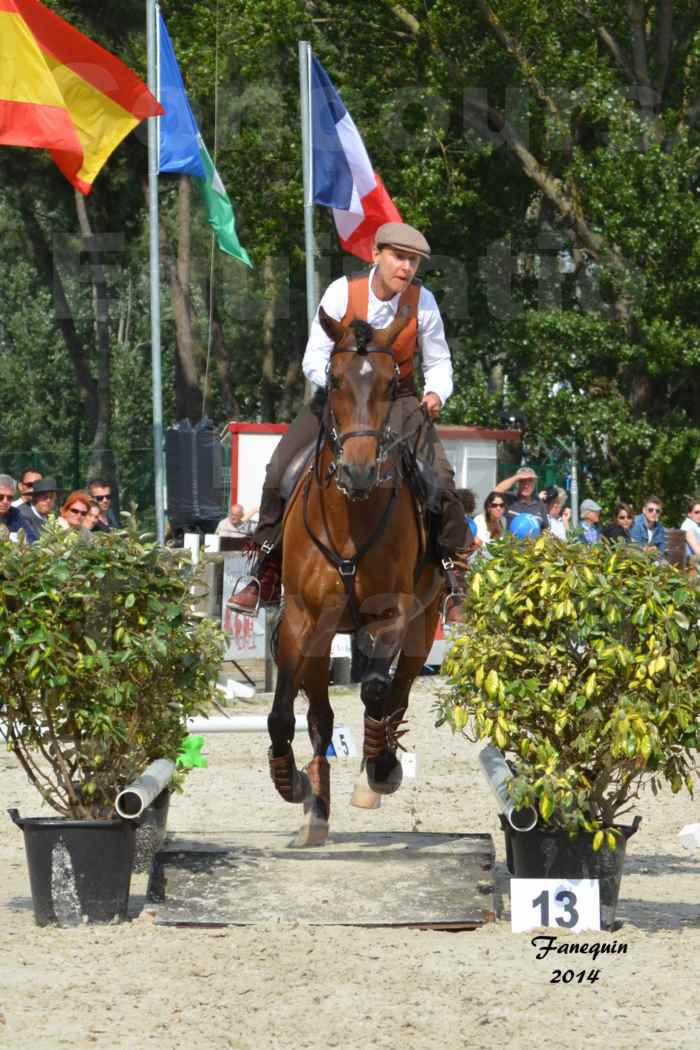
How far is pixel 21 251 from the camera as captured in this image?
4525 centimetres

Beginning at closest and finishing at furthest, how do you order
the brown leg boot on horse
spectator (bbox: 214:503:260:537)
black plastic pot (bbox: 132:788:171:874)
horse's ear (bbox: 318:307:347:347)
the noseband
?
the noseband < horse's ear (bbox: 318:307:347:347) < black plastic pot (bbox: 132:788:171:874) < the brown leg boot on horse < spectator (bbox: 214:503:260:537)

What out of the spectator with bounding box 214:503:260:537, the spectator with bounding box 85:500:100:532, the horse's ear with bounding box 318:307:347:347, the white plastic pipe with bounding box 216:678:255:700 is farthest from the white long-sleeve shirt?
the spectator with bounding box 214:503:260:537

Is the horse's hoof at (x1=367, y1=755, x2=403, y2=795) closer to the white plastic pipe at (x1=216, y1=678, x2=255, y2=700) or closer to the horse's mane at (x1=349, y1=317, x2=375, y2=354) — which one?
the horse's mane at (x1=349, y1=317, x2=375, y2=354)

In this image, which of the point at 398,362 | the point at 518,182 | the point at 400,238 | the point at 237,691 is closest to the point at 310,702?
the point at 398,362

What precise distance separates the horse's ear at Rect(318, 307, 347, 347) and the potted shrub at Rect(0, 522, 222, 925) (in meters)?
1.17

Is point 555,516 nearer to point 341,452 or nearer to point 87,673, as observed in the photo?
point 341,452

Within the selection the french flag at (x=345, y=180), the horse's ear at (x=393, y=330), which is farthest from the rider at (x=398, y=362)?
the french flag at (x=345, y=180)

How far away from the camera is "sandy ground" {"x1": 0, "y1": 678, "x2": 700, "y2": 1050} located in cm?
480

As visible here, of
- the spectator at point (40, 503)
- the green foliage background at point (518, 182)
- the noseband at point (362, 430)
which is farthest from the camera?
the green foliage background at point (518, 182)

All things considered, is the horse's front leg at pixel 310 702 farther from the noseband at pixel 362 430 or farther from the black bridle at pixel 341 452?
the noseband at pixel 362 430

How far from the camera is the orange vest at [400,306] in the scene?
288 inches

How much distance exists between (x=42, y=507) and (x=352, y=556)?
6.95m

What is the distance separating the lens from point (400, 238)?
284 inches

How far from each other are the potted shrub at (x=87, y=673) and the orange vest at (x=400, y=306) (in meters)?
1.46
